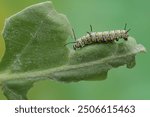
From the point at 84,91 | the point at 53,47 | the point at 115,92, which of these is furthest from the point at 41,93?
the point at 53,47

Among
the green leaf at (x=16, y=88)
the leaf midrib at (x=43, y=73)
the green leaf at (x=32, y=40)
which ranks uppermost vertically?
the green leaf at (x=32, y=40)

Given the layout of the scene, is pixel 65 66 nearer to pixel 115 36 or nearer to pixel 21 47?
pixel 21 47

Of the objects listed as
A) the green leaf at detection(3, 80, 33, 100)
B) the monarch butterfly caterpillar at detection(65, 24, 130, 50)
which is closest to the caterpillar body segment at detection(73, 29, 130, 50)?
the monarch butterfly caterpillar at detection(65, 24, 130, 50)

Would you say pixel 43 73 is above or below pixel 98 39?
below

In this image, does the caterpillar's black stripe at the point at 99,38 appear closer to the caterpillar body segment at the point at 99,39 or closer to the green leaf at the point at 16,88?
the caterpillar body segment at the point at 99,39

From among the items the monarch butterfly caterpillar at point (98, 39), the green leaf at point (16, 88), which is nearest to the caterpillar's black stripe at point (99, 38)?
the monarch butterfly caterpillar at point (98, 39)

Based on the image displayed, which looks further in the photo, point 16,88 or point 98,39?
point 98,39

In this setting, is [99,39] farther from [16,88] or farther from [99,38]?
[16,88]

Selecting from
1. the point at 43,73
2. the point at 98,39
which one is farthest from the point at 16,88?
the point at 98,39

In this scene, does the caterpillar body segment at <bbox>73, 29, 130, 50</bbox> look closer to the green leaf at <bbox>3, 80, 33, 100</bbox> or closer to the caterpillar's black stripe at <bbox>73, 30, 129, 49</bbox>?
the caterpillar's black stripe at <bbox>73, 30, 129, 49</bbox>

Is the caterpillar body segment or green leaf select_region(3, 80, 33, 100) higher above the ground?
the caterpillar body segment

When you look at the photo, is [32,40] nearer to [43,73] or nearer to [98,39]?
[43,73]
